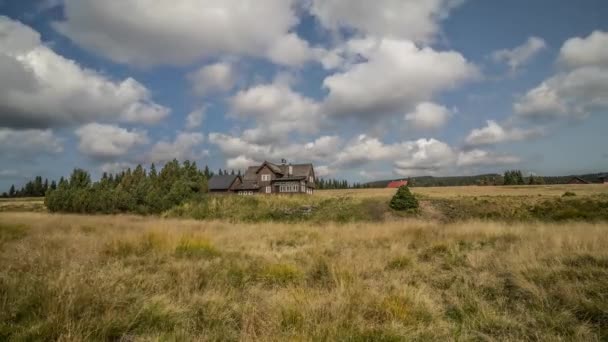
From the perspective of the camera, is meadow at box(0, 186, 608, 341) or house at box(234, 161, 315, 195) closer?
meadow at box(0, 186, 608, 341)

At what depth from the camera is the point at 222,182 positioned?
68938 mm

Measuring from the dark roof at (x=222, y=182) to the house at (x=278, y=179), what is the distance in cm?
504

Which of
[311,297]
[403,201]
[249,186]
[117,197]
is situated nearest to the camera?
[311,297]

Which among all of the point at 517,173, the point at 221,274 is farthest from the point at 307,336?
the point at 517,173

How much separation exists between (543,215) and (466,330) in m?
31.5

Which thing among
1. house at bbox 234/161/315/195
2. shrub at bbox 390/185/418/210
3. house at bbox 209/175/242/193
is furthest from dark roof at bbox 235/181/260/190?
shrub at bbox 390/185/418/210

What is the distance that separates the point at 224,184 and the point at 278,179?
1616cm

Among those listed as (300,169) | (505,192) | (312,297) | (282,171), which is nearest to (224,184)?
(282,171)

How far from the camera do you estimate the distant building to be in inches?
2277

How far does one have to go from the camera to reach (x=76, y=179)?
5209cm

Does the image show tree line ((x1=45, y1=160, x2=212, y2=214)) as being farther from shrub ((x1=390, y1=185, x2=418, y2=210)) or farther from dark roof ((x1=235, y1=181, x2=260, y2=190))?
shrub ((x1=390, y1=185, x2=418, y2=210))

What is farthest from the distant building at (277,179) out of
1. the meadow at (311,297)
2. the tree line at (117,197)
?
the meadow at (311,297)

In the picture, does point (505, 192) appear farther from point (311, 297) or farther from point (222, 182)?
point (311, 297)

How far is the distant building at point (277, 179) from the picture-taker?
57.8 metres
